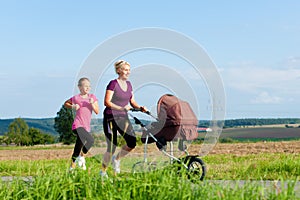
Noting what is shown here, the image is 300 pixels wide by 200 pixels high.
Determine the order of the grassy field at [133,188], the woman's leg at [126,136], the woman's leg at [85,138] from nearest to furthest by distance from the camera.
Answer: the grassy field at [133,188] < the woman's leg at [126,136] < the woman's leg at [85,138]

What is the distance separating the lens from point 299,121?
148ft

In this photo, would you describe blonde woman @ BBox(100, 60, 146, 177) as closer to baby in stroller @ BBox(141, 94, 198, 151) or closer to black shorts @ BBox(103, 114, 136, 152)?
black shorts @ BBox(103, 114, 136, 152)

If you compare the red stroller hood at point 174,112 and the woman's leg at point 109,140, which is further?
Result: the woman's leg at point 109,140

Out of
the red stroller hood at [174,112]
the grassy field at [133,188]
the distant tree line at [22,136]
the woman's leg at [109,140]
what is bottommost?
the grassy field at [133,188]

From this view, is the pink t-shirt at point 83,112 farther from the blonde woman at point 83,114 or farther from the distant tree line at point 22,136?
the distant tree line at point 22,136

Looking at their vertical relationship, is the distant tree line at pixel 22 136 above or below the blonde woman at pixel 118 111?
above

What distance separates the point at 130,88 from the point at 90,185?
2752 millimetres

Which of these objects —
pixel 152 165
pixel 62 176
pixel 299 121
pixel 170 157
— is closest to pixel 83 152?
pixel 170 157

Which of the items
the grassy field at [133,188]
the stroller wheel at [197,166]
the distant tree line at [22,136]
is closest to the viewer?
the grassy field at [133,188]

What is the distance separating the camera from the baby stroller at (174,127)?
727 cm

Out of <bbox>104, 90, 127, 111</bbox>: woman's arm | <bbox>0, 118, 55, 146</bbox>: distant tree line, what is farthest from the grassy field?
<bbox>0, 118, 55, 146</bbox>: distant tree line

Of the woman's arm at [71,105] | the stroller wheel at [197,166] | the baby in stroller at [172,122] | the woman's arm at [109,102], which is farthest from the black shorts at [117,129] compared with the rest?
the woman's arm at [71,105]

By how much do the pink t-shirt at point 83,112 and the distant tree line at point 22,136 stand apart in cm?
4245

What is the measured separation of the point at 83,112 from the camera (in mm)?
8664
